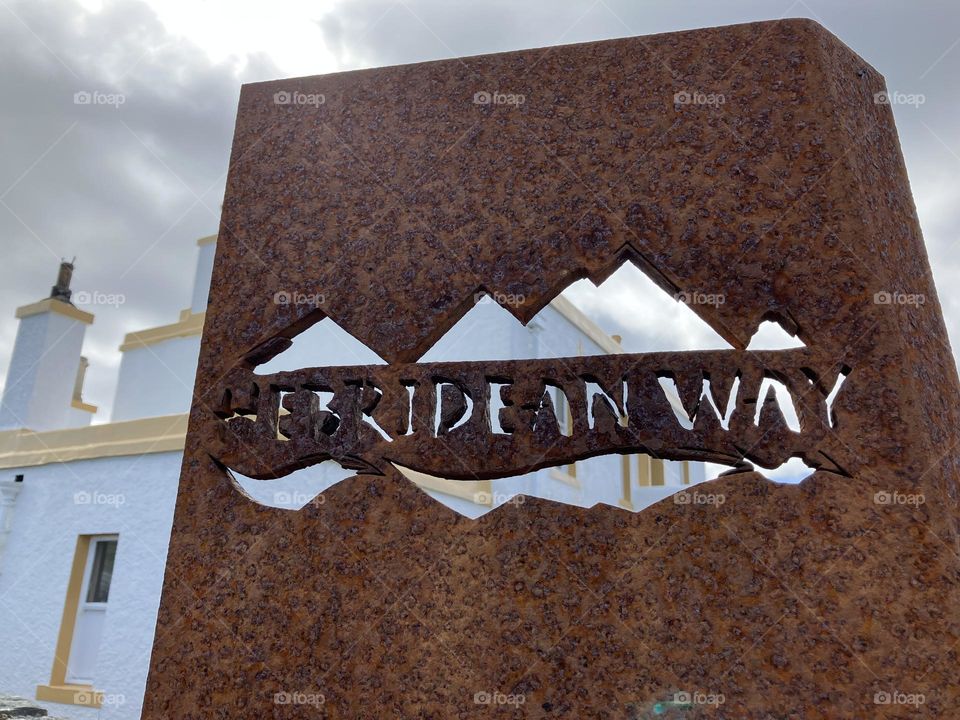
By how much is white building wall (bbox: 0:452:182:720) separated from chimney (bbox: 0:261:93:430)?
3.50ft

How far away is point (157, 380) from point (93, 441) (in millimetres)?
2571

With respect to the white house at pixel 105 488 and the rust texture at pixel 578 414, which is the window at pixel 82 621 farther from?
the rust texture at pixel 578 414

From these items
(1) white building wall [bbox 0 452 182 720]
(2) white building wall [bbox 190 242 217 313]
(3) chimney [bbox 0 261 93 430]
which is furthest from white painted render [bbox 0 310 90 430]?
(2) white building wall [bbox 190 242 217 313]

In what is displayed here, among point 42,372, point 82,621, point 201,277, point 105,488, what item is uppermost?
point 201,277

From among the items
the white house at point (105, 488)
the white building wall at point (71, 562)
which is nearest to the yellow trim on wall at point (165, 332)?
the white house at point (105, 488)

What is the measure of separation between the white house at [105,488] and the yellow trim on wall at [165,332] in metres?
0.02

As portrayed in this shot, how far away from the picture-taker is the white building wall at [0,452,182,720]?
7.61 m

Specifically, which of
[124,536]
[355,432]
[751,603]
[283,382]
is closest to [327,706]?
[355,432]

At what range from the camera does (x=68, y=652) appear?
8219mm

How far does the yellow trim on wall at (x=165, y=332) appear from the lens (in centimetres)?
1106

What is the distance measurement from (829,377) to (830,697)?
0.62m

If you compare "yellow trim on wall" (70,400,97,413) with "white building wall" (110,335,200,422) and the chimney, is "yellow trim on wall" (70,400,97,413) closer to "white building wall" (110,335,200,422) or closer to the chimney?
"white building wall" (110,335,200,422)

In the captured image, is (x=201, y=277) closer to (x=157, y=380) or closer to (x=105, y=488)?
(x=157, y=380)

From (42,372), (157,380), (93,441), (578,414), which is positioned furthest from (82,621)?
(578,414)
